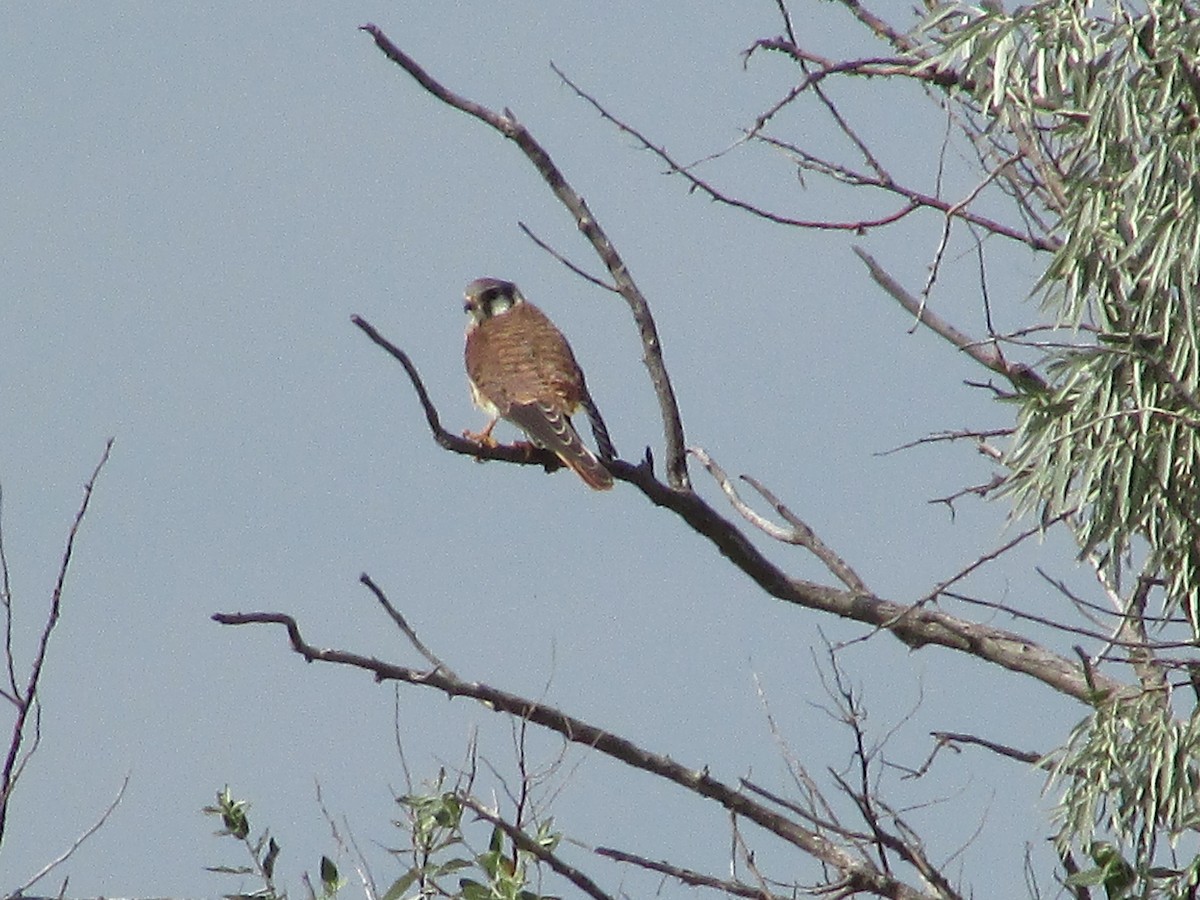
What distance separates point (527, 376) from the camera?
5656 millimetres

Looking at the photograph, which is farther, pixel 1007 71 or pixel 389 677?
pixel 1007 71

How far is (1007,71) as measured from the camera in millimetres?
3979

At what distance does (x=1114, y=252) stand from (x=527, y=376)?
2165mm

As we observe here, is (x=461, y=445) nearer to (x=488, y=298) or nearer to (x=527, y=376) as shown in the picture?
(x=527, y=376)

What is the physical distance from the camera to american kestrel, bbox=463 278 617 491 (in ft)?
16.2

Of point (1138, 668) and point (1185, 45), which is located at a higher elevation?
point (1185, 45)

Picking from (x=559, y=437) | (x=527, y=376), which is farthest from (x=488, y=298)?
(x=559, y=437)

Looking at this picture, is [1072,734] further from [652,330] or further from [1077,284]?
[652,330]

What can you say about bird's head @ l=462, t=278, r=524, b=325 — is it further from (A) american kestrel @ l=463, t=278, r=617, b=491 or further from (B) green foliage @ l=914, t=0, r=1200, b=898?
(B) green foliage @ l=914, t=0, r=1200, b=898

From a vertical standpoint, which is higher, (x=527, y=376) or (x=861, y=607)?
(x=527, y=376)

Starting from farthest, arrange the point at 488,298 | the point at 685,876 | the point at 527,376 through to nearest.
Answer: the point at 488,298
the point at 527,376
the point at 685,876

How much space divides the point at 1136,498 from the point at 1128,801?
2.11 feet

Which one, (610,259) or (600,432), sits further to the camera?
(600,432)

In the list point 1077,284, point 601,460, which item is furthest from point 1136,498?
point 601,460
